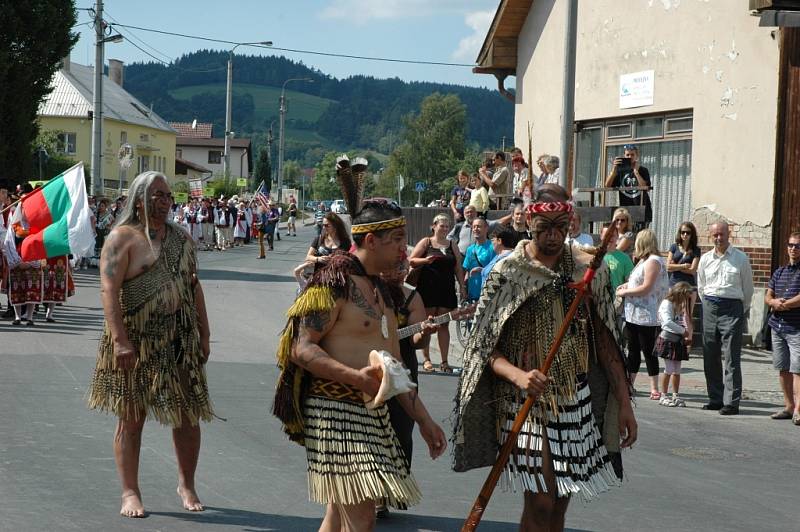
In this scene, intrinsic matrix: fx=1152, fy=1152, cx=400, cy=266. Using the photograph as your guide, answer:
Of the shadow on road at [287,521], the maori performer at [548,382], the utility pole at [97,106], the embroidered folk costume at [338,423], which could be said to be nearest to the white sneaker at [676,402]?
the shadow on road at [287,521]

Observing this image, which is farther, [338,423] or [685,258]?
[685,258]

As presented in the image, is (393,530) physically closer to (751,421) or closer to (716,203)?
(751,421)

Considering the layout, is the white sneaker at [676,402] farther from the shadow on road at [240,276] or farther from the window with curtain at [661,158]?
the shadow on road at [240,276]

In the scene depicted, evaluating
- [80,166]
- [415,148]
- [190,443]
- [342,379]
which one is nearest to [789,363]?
[190,443]

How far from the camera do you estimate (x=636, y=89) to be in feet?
63.6

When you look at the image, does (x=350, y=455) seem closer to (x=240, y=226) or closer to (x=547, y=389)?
(x=547, y=389)

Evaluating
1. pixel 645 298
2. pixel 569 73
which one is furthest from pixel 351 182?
pixel 569 73

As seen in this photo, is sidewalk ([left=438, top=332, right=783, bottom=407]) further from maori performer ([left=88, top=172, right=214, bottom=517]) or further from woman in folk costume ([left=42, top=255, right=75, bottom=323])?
maori performer ([left=88, top=172, right=214, bottom=517])

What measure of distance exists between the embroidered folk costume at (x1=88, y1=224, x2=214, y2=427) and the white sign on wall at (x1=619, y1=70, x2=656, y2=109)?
45.9ft

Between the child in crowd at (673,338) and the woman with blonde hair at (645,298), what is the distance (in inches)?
3.5

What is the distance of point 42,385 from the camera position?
10891mm

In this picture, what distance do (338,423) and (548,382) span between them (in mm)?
923

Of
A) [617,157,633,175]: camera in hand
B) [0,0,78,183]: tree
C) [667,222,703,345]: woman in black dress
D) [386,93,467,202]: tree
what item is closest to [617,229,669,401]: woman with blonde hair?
[667,222,703,345]: woman in black dress

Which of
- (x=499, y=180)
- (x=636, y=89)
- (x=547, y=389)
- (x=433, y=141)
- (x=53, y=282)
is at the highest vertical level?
(x=433, y=141)
